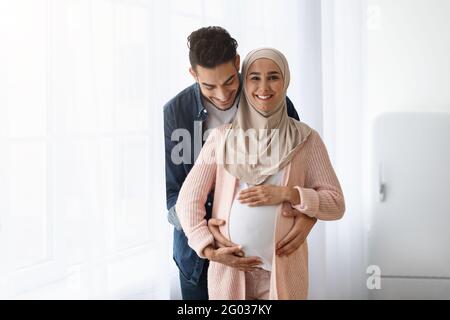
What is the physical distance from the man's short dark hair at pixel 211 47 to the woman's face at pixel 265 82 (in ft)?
0.24

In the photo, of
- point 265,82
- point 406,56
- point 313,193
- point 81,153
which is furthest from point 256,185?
point 406,56

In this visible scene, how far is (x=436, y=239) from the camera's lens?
1.79m

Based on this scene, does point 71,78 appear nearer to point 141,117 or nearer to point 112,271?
point 141,117

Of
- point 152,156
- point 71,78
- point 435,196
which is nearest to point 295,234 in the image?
point 152,156

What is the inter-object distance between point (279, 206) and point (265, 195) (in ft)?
0.16

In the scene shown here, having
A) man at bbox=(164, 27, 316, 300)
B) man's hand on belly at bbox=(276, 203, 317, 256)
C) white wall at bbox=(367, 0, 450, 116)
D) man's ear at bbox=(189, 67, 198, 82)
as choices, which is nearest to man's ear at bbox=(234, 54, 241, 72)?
man at bbox=(164, 27, 316, 300)

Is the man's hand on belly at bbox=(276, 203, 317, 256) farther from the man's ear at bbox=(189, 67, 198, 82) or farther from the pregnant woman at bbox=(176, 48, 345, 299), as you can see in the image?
the man's ear at bbox=(189, 67, 198, 82)

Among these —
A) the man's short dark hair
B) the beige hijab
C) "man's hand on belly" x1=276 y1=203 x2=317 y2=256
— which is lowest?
"man's hand on belly" x1=276 y1=203 x2=317 y2=256

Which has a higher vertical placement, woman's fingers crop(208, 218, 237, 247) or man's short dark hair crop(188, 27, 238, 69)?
man's short dark hair crop(188, 27, 238, 69)

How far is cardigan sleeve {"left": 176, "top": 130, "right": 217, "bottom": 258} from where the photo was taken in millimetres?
1428

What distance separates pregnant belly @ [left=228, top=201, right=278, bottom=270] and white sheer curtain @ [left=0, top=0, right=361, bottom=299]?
272 millimetres

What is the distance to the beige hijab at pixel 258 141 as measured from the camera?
1429 mm

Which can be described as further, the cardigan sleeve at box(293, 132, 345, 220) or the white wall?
the white wall
